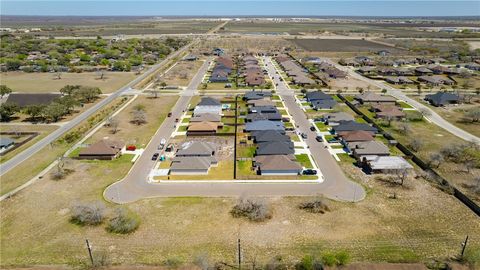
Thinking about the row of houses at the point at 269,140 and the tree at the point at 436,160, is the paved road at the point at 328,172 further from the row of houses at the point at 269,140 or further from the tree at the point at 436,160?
the tree at the point at 436,160

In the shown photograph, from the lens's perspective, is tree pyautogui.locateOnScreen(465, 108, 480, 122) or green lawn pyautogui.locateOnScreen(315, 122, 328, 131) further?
tree pyautogui.locateOnScreen(465, 108, 480, 122)

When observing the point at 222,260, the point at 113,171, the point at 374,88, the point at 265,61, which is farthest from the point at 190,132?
the point at 265,61

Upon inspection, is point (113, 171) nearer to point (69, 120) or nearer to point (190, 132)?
point (190, 132)

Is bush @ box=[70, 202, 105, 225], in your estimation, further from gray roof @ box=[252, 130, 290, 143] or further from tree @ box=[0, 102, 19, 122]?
tree @ box=[0, 102, 19, 122]

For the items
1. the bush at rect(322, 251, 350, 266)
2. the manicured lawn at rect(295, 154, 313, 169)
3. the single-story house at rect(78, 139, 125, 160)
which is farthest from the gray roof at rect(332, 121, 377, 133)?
the single-story house at rect(78, 139, 125, 160)

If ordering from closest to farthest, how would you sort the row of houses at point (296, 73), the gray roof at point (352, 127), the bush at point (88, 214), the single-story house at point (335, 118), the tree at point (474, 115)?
the bush at point (88, 214)
the gray roof at point (352, 127)
the single-story house at point (335, 118)
the tree at point (474, 115)
the row of houses at point (296, 73)

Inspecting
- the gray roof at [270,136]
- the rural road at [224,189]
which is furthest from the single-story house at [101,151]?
the gray roof at [270,136]
